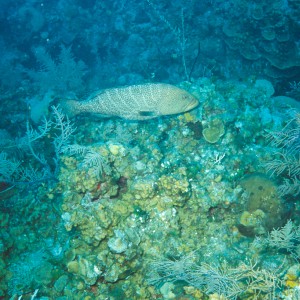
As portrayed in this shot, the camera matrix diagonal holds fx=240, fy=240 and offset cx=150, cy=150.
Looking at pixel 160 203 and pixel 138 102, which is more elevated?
pixel 138 102

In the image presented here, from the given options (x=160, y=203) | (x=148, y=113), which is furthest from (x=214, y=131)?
(x=160, y=203)

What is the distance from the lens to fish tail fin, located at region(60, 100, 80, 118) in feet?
16.2

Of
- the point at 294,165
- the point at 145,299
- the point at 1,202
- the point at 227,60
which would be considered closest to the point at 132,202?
the point at 145,299

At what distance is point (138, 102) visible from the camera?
466 centimetres

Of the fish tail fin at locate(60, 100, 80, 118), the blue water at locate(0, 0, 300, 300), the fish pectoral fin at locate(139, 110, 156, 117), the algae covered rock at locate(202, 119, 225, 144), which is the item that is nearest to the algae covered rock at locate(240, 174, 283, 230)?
the blue water at locate(0, 0, 300, 300)

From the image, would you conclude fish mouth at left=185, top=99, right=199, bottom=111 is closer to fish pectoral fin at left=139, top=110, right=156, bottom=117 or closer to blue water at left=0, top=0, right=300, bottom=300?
blue water at left=0, top=0, right=300, bottom=300

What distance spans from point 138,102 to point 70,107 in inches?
57.1

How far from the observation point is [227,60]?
357 inches

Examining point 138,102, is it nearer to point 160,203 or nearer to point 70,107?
point 70,107

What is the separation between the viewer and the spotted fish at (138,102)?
177 inches

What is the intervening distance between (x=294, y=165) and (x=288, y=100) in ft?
A: 8.71

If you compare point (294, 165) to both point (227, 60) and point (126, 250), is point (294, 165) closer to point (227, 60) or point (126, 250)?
point (126, 250)

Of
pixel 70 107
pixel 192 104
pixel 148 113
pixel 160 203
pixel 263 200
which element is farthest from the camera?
pixel 70 107

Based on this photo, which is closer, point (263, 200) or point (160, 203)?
point (160, 203)
